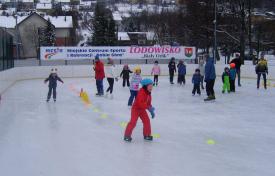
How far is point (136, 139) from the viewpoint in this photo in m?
7.57

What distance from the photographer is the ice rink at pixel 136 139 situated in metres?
5.73

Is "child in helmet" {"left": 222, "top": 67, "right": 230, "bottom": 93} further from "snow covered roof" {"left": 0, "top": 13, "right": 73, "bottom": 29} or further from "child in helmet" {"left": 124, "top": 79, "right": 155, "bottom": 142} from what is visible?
"snow covered roof" {"left": 0, "top": 13, "right": 73, "bottom": 29}

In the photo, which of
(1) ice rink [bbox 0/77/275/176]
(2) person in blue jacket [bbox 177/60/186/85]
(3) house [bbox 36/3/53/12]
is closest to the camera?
(1) ice rink [bbox 0/77/275/176]

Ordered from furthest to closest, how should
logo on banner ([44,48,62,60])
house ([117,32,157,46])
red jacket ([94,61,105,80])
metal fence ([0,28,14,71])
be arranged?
1. house ([117,32,157,46])
2. logo on banner ([44,48,62,60])
3. metal fence ([0,28,14,71])
4. red jacket ([94,61,105,80])

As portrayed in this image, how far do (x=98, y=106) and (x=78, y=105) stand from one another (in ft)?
2.11

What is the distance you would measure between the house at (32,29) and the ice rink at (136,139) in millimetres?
44544

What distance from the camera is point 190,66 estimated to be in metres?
25.5

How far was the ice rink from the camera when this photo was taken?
226 inches

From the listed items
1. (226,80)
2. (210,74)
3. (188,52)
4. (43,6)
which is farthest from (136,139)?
(43,6)

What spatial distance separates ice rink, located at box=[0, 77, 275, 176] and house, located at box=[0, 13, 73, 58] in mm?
44544

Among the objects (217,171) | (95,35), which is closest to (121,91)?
(217,171)

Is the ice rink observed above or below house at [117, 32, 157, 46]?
below

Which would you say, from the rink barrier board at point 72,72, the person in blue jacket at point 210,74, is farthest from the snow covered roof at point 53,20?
the person in blue jacket at point 210,74

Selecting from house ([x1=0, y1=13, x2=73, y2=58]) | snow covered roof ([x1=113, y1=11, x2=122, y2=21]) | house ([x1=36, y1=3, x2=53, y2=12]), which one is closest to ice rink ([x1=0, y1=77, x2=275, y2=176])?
house ([x1=0, y1=13, x2=73, y2=58])
